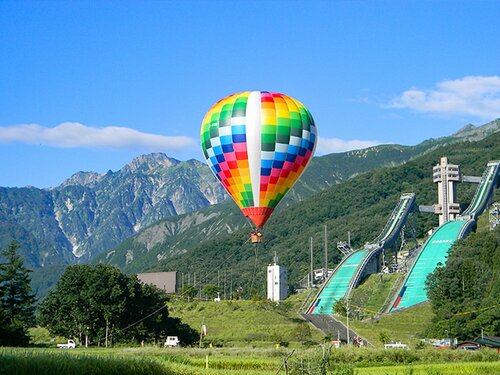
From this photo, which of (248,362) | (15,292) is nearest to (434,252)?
(15,292)

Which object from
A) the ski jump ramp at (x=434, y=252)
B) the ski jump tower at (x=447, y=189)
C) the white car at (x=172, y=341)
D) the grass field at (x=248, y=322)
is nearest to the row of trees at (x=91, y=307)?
the white car at (x=172, y=341)

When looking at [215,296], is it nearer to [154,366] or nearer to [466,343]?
[466,343]

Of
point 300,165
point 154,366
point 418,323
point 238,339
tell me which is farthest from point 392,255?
point 154,366

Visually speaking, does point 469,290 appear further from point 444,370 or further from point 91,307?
point 444,370

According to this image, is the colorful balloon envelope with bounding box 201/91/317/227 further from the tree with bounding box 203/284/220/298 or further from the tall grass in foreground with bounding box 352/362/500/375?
the tree with bounding box 203/284/220/298

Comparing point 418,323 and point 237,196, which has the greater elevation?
point 237,196

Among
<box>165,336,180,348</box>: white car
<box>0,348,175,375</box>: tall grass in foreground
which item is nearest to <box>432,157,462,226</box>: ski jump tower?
<box>165,336,180,348</box>: white car
